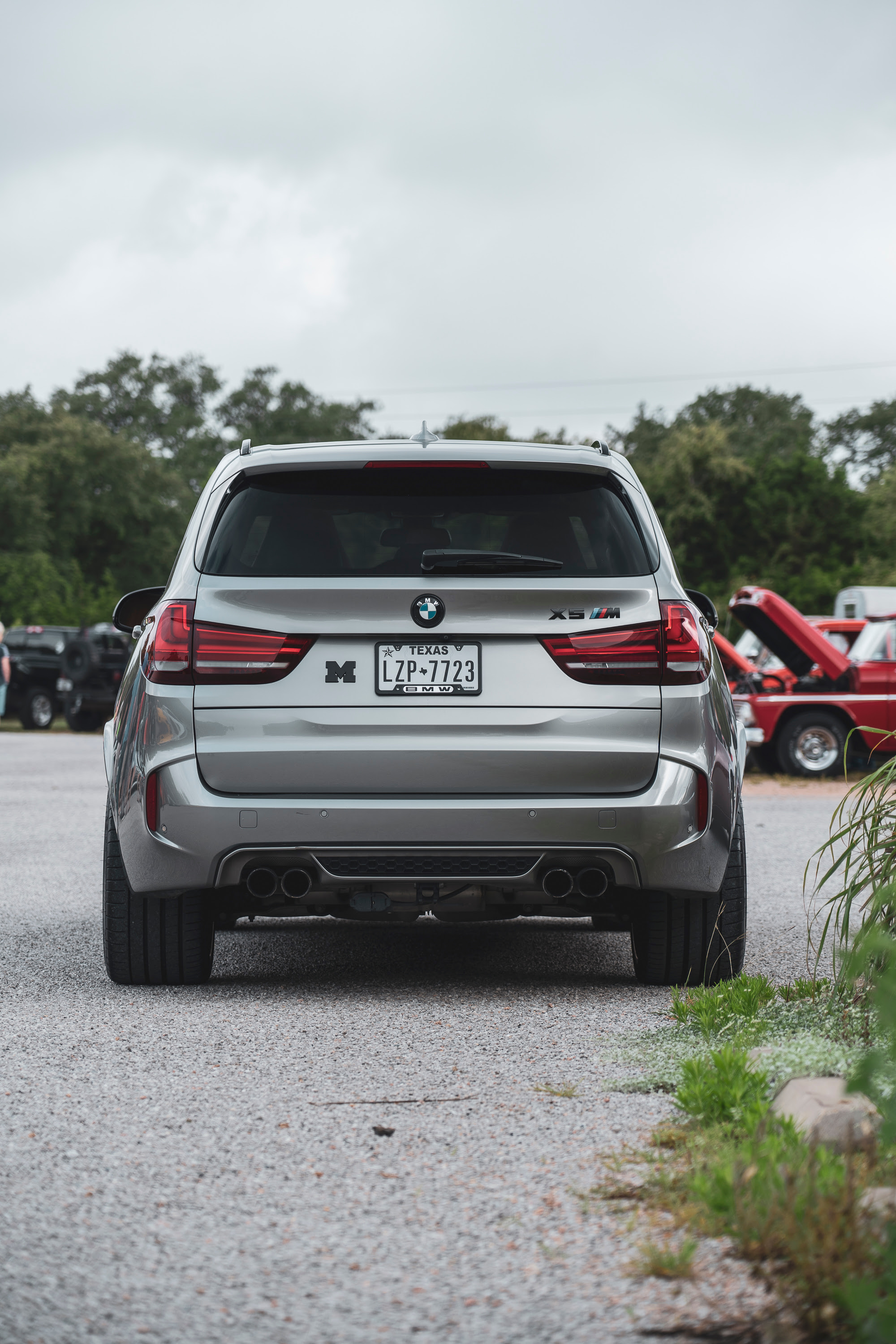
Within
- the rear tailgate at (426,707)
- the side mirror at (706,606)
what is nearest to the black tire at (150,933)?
the rear tailgate at (426,707)

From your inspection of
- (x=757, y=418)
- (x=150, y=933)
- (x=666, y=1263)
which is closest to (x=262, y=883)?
(x=150, y=933)

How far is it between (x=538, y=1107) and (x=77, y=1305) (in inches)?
55.3

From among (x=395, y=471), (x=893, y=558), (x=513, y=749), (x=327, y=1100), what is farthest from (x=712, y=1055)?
(x=893, y=558)

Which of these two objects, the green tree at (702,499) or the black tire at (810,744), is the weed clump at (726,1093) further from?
the green tree at (702,499)

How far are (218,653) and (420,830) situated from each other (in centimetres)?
82

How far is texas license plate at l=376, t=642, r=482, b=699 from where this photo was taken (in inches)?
184

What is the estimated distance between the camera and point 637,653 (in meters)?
4.71

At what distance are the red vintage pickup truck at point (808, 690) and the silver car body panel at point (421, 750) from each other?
12641 mm

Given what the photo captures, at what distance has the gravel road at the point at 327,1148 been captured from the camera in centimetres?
249

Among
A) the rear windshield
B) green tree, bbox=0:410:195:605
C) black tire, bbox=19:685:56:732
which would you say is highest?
green tree, bbox=0:410:195:605

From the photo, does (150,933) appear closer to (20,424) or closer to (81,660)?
(81,660)

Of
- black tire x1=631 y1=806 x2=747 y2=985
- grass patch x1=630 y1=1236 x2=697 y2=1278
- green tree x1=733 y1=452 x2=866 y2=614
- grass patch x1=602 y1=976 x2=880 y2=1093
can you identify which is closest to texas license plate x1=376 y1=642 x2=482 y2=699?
black tire x1=631 y1=806 x2=747 y2=985

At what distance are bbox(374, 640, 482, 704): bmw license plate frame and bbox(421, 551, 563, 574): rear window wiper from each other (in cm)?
23

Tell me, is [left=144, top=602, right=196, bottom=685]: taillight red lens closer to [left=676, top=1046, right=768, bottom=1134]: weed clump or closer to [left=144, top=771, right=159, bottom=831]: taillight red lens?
[left=144, top=771, right=159, bottom=831]: taillight red lens
